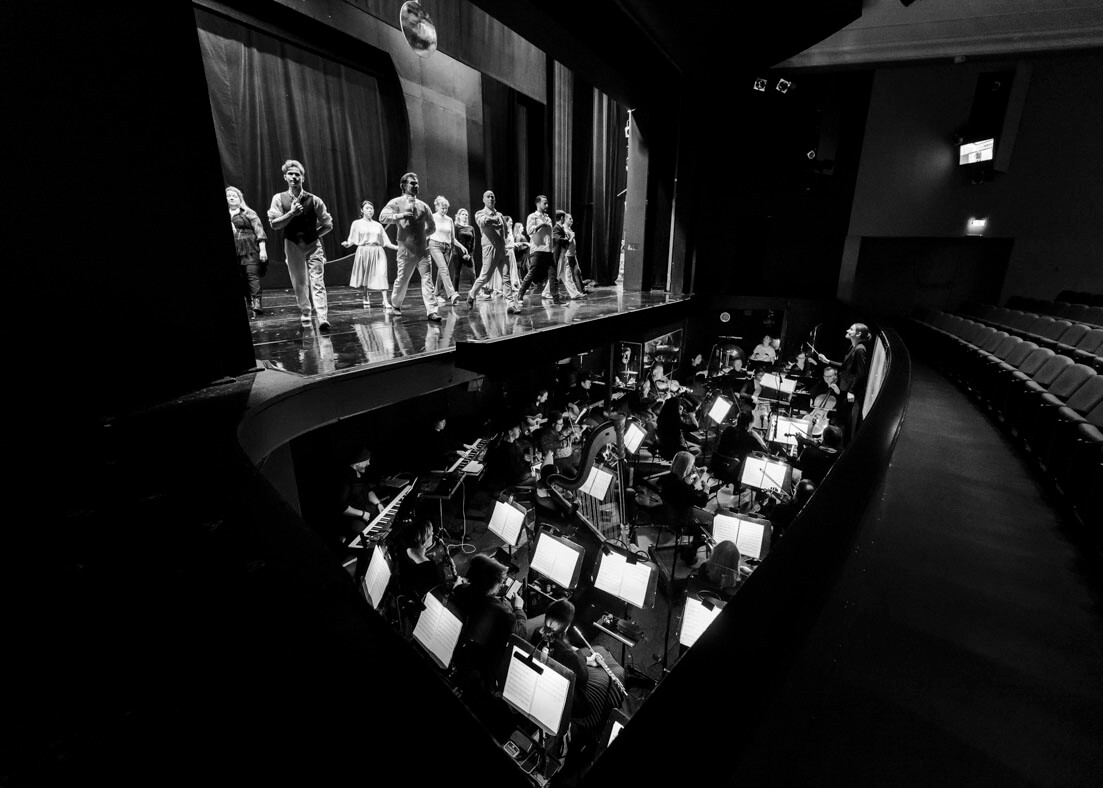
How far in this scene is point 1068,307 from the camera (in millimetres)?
9586

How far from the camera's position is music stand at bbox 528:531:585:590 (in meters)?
3.94

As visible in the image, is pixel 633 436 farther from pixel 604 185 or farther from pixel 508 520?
pixel 604 185

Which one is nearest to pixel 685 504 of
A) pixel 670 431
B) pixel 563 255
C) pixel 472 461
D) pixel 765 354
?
pixel 670 431

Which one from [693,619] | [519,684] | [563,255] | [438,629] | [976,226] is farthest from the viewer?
[976,226]

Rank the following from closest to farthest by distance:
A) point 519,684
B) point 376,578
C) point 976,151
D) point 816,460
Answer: point 519,684, point 376,578, point 816,460, point 976,151

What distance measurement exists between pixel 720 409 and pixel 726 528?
3.38 meters

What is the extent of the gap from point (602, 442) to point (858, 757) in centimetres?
462

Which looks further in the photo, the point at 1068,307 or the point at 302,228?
the point at 1068,307

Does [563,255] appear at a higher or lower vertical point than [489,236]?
lower

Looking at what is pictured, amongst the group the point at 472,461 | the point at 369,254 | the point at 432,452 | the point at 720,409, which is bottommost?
the point at 472,461

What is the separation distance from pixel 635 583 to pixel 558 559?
675 millimetres

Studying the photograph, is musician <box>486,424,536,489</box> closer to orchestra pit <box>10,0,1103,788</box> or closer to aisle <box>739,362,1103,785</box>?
orchestra pit <box>10,0,1103,788</box>

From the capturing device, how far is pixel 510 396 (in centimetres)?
1115

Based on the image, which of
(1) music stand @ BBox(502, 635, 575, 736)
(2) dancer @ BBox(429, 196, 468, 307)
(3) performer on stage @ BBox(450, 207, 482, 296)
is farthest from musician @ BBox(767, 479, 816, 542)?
(3) performer on stage @ BBox(450, 207, 482, 296)
